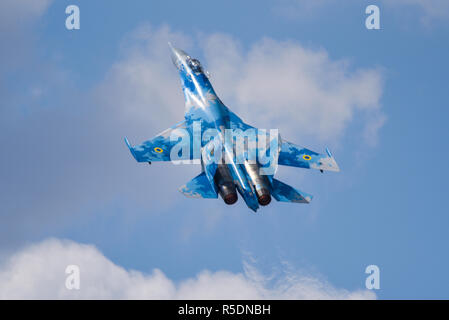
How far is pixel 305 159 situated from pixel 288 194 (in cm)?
470

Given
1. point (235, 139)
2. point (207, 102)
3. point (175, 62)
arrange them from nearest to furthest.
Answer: point (235, 139) < point (207, 102) < point (175, 62)

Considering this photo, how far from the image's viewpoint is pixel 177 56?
2285 inches

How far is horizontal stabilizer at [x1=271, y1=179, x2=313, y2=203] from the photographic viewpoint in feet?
146

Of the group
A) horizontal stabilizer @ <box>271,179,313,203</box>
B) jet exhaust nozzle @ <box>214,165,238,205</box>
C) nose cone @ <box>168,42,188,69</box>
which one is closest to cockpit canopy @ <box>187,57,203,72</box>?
nose cone @ <box>168,42,188,69</box>

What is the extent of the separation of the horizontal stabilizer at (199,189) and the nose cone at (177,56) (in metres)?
15.8

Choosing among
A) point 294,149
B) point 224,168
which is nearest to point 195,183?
point 224,168

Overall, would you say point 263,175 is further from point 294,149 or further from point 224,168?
point 294,149

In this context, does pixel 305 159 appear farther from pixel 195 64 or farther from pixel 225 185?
pixel 195 64

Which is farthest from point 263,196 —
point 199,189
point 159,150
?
point 159,150

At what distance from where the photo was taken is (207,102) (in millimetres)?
52375

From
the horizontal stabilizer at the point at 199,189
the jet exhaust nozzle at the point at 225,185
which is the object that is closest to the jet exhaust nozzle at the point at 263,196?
the jet exhaust nozzle at the point at 225,185

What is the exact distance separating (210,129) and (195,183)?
6.11 meters

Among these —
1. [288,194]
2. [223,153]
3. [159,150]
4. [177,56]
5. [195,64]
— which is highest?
[177,56]

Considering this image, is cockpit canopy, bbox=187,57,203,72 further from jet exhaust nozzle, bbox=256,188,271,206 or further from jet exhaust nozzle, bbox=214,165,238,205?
jet exhaust nozzle, bbox=256,188,271,206
